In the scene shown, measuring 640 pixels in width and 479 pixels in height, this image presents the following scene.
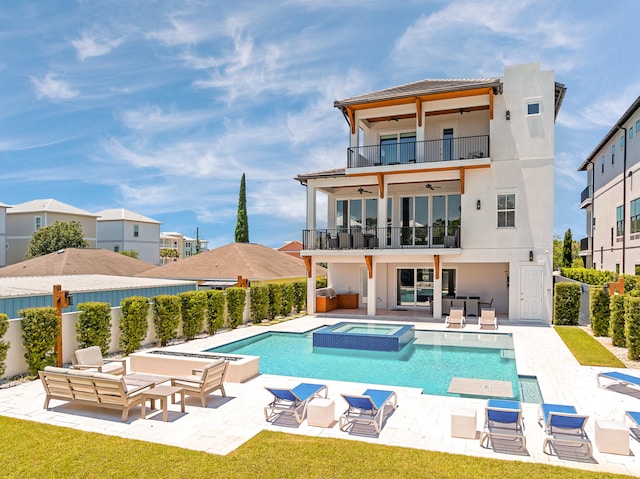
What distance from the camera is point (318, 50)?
21359 millimetres

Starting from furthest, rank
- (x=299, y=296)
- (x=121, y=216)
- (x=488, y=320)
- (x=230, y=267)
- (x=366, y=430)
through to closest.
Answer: (x=121, y=216), (x=230, y=267), (x=299, y=296), (x=488, y=320), (x=366, y=430)

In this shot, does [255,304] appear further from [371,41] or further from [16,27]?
[16,27]

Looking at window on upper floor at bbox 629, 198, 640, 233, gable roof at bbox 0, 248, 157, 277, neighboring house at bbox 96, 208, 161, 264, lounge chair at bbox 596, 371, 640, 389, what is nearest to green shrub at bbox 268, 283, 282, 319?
lounge chair at bbox 596, 371, 640, 389

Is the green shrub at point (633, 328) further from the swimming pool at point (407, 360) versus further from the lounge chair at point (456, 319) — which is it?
the lounge chair at point (456, 319)

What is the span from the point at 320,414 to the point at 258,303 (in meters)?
13.4

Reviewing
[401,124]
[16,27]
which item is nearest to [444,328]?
[401,124]

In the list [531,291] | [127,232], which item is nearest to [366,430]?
[531,291]

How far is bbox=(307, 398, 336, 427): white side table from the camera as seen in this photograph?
7.62 metres

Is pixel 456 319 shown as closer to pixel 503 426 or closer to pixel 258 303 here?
pixel 258 303

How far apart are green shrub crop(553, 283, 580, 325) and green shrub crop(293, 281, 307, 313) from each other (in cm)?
1222

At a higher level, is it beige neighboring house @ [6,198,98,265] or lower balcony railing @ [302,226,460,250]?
beige neighboring house @ [6,198,98,265]

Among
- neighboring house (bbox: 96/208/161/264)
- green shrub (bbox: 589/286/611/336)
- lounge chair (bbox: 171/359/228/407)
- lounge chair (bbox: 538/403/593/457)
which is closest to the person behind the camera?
lounge chair (bbox: 538/403/593/457)

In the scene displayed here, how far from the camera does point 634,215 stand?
1001 inches

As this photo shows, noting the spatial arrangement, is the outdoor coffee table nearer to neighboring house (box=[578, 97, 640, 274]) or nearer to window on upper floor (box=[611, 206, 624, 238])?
neighboring house (box=[578, 97, 640, 274])
